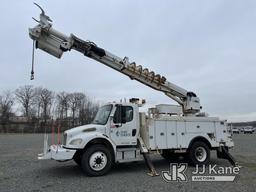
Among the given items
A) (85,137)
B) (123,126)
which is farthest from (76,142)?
(123,126)

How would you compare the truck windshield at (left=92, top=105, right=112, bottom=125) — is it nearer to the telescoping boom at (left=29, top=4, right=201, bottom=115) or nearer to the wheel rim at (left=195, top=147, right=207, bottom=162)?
the telescoping boom at (left=29, top=4, right=201, bottom=115)

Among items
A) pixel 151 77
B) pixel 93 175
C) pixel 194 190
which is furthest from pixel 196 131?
pixel 93 175

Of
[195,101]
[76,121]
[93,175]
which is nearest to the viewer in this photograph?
[93,175]

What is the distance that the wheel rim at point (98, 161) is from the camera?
859 cm

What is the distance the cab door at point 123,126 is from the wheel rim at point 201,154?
279 centimetres

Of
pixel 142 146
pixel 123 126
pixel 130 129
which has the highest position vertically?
pixel 123 126

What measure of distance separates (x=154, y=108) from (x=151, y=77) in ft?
4.46

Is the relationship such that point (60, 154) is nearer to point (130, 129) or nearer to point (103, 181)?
point (103, 181)

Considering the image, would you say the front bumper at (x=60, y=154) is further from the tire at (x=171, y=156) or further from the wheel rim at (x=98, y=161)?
the tire at (x=171, y=156)

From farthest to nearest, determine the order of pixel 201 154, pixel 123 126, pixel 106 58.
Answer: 1. pixel 201 154
2. pixel 106 58
3. pixel 123 126

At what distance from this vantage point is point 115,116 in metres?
9.42

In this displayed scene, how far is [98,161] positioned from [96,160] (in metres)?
0.08

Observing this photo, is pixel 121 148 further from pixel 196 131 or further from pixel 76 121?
pixel 76 121

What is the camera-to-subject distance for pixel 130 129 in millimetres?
9609
